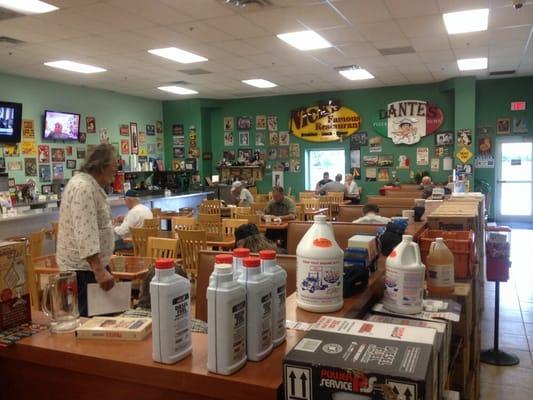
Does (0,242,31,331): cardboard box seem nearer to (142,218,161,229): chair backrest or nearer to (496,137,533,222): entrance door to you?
(142,218,161,229): chair backrest

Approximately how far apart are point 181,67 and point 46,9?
3.45 meters

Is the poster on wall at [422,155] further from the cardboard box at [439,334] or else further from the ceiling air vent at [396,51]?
the cardboard box at [439,334]

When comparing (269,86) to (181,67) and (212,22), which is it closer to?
(181,67)

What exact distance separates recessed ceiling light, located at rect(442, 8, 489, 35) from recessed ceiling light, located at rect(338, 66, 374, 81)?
266 cm

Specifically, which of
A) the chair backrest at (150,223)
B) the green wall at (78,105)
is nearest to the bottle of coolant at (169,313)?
the chair backrest at (150,223)

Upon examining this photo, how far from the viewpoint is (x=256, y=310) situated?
3.92ft

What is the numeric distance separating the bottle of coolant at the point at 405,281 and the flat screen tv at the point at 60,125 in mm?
9086

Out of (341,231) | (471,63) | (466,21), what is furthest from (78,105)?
(341,231)

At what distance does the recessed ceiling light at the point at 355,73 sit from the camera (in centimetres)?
925

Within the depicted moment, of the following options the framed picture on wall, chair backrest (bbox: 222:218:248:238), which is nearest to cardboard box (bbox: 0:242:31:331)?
chair backrest (bbox: 222:218:248:238)

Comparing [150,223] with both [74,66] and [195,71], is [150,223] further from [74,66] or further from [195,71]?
[195,71]

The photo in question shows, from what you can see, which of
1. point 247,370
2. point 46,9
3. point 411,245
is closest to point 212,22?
point 46,9

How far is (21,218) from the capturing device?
21.4ft

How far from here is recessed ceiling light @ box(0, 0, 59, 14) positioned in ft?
16.7
